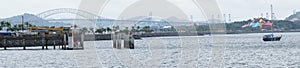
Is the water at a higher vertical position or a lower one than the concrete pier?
lower

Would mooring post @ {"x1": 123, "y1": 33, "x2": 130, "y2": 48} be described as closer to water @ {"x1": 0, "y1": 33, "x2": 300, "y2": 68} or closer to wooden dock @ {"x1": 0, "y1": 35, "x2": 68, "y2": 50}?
water @ {"x1": 0, "y1": 33, "x2": 300, "y2": 68}

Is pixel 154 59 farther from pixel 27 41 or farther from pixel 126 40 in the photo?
pixel 27 41

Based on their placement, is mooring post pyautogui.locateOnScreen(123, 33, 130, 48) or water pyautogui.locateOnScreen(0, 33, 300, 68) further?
mooring post pyautogui.locateOnScreen(123, 33, 130, 48)

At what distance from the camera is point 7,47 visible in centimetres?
14225

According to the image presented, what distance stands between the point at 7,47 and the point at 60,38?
10.0 m

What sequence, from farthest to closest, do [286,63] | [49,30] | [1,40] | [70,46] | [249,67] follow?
[49,30], [1,40], [70,46], [286,63], [249,67]

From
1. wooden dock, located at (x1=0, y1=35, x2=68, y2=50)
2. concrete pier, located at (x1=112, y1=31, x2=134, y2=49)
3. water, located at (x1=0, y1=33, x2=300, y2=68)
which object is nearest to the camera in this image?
water, located at (x1=0, y1=33, x2=300, y2=68)

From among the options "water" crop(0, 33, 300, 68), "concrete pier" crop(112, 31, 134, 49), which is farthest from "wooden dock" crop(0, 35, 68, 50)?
"water" crop(0, 33, 300, 68)

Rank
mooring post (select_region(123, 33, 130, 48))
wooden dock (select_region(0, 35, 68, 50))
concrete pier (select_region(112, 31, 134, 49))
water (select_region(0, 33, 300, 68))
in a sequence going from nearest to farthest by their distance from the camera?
water (select_region(0, 33, 300, 68)) < mooring post (select_region(123, 33, 130, 48)) < concrete pier (select_region(112, 31, 134, 49)) < wooden dock (select_region(0, 35, 68, 50))

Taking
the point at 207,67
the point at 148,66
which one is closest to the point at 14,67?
the point at 148,66

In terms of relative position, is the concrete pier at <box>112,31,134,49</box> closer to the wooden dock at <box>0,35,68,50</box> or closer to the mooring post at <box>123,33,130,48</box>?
the mooring post at <box>123,33,130,48</box>

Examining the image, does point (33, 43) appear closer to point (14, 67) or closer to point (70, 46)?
point (70, 46)

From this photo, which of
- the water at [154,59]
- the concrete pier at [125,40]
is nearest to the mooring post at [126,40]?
the concrete pier at [125,40]

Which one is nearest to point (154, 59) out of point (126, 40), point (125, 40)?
point (125, 40)
